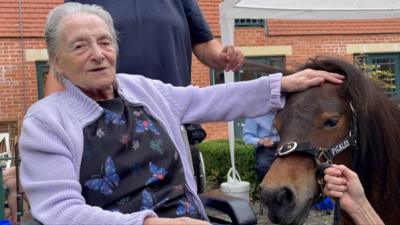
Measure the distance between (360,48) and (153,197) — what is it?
455 inches

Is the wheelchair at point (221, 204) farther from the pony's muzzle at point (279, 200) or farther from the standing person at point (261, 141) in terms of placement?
the standing person at point (261, 141)

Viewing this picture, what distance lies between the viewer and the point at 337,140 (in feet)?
8.39

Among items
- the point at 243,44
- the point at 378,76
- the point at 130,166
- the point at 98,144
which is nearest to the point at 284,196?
the point at 130,166

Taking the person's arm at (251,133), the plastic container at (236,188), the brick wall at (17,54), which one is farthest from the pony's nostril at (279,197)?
the brick wall at (17,54)

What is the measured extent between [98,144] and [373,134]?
1.32 m

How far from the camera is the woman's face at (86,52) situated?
2.23 m

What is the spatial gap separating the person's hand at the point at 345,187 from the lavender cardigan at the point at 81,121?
66cm

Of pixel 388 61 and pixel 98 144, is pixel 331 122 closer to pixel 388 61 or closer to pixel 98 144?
pixel 98 144

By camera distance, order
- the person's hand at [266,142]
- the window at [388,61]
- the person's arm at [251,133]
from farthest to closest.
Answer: the window at [388,61]
the person's arm at [251,133]
the person's hand at [266,142]

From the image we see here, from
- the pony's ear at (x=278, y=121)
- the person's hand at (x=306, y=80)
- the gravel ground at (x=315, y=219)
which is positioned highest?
the person's hand at (x=306, y=80)

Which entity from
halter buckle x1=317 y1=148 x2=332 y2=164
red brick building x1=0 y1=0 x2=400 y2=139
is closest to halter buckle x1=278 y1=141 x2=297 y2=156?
halter buckle x1=317 y1=148 x2=332 y2=164

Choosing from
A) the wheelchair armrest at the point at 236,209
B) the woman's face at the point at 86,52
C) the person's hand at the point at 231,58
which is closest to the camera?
the woman's face at the point at 86,52

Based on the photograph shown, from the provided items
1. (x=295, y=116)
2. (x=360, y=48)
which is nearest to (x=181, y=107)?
(x=295, y=116)

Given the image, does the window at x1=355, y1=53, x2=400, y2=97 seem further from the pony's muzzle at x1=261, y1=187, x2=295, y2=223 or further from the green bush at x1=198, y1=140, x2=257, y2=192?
the pony's muzzle at x1=261, y1=187, x2=295, y2=223
